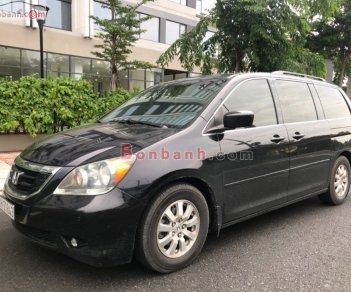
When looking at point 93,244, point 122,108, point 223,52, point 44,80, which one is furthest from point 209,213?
point 223,52

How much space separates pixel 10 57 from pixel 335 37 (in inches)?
627

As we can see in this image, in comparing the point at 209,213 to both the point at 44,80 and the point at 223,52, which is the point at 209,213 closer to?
the point at 44,80

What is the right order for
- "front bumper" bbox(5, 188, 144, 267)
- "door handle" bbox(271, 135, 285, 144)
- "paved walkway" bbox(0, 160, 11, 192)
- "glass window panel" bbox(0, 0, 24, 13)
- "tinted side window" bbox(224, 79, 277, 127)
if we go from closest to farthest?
"front bumper" bbox(5, 188, 144, 267), "tinted side window" bbox(224, 79, 277, 127), "door handle" bbox(271, 135, 285, 144), "paved walkway" bbox(0, 160, 11, 192), "glass window panel" bbox(0, 0, 24, 13)

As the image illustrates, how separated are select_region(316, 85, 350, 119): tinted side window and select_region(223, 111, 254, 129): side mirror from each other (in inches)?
79.3

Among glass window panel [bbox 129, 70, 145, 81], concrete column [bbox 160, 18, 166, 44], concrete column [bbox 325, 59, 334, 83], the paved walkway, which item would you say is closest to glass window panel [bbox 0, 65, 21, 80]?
glass window panel [bbox 129, 70, 145, 81]

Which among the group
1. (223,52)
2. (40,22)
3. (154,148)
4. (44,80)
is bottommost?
(154,148)

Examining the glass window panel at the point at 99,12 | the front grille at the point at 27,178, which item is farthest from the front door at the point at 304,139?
the glass window panel at the point at 99,12

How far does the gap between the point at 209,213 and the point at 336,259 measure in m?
1.26

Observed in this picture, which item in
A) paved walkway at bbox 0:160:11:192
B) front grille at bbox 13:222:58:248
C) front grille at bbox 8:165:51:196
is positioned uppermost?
front grille at bbox 8:165:51:196

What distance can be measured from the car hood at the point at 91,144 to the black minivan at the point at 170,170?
11mm

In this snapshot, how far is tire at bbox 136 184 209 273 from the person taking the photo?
3.10 metres

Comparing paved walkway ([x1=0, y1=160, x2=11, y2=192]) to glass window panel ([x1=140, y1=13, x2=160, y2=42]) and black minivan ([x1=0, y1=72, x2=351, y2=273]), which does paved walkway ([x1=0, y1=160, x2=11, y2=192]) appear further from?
glass window panel ([x1=140, y1=13, x2=160, y2=42])

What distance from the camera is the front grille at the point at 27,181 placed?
3078 mm

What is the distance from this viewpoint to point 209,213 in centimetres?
361
